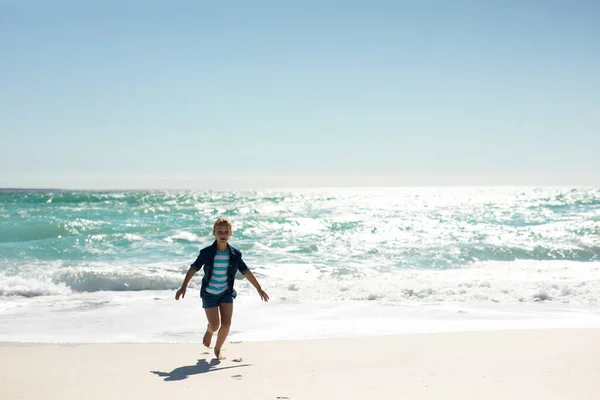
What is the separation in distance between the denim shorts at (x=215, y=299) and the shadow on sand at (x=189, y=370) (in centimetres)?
60

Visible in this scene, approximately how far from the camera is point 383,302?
34.4ft

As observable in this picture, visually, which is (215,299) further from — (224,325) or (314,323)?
(314,323)

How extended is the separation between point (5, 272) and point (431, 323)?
11058 millimetres

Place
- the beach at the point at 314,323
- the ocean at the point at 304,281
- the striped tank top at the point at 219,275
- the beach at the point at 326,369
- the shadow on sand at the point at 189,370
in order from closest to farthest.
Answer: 1. the beach at the point at 326,369
2. the beach at the point at 314,323
3. the shadow on sand at the point at 189,370
4. the striped tank top at the point at 219,275
5. the ocean at the point at 304,281

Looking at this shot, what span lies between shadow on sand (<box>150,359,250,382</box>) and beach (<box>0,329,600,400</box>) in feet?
0.03

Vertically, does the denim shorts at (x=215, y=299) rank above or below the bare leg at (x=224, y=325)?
above

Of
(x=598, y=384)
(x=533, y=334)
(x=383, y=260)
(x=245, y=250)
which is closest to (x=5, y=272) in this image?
(x=245, y=250)

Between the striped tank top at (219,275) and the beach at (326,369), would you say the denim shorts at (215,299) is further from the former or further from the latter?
the beach at (326,369)

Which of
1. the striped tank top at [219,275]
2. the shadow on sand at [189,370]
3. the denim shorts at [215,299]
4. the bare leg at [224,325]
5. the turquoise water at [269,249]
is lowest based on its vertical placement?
the turquoise water at [269,249]

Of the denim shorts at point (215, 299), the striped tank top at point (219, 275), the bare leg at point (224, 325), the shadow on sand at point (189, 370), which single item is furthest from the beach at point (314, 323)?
the striped tank top at point (219, 275)

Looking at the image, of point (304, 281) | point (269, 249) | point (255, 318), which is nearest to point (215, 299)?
point (255, 318)

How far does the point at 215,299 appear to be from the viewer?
19.4 feet

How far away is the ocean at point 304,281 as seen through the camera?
8258 mm

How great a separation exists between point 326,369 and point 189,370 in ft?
4.53
